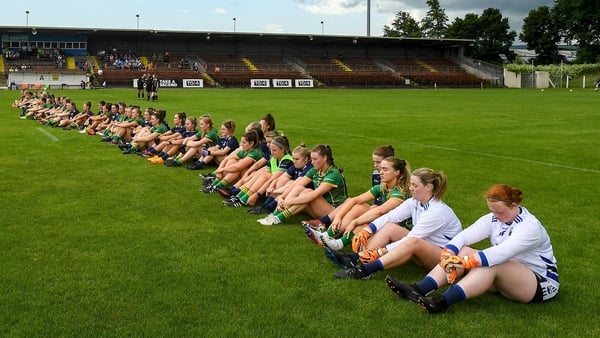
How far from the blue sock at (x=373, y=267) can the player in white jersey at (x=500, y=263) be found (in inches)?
13.5

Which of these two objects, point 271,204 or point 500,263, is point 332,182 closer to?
point 271,204

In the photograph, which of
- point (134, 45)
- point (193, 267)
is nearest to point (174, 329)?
point (193, 267)

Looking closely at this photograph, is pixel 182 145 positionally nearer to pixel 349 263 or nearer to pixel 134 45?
pixel 349 263

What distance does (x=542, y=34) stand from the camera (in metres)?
102

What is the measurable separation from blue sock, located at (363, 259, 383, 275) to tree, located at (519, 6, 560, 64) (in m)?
105

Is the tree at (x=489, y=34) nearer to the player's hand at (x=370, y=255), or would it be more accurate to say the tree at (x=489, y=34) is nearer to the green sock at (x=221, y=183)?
the green sock at (x=221, y=183)

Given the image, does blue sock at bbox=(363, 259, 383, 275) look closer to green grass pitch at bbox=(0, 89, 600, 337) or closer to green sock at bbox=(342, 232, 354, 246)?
green grass pitch at bbox=(0, 89, 600, 337)

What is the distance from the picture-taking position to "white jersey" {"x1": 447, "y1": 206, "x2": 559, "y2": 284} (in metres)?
4.66

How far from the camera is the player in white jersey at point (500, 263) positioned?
4.70 metres

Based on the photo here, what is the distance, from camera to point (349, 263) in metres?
5.80

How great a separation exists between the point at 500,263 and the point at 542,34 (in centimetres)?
→ 10806

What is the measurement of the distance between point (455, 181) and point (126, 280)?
22.6 feet

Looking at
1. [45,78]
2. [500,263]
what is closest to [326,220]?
[500,263]

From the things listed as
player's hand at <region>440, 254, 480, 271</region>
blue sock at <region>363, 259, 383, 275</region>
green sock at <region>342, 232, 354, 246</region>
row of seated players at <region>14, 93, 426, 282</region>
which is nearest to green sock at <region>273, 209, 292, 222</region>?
row of seated players at <region>14, 93, 426, 282</region>
